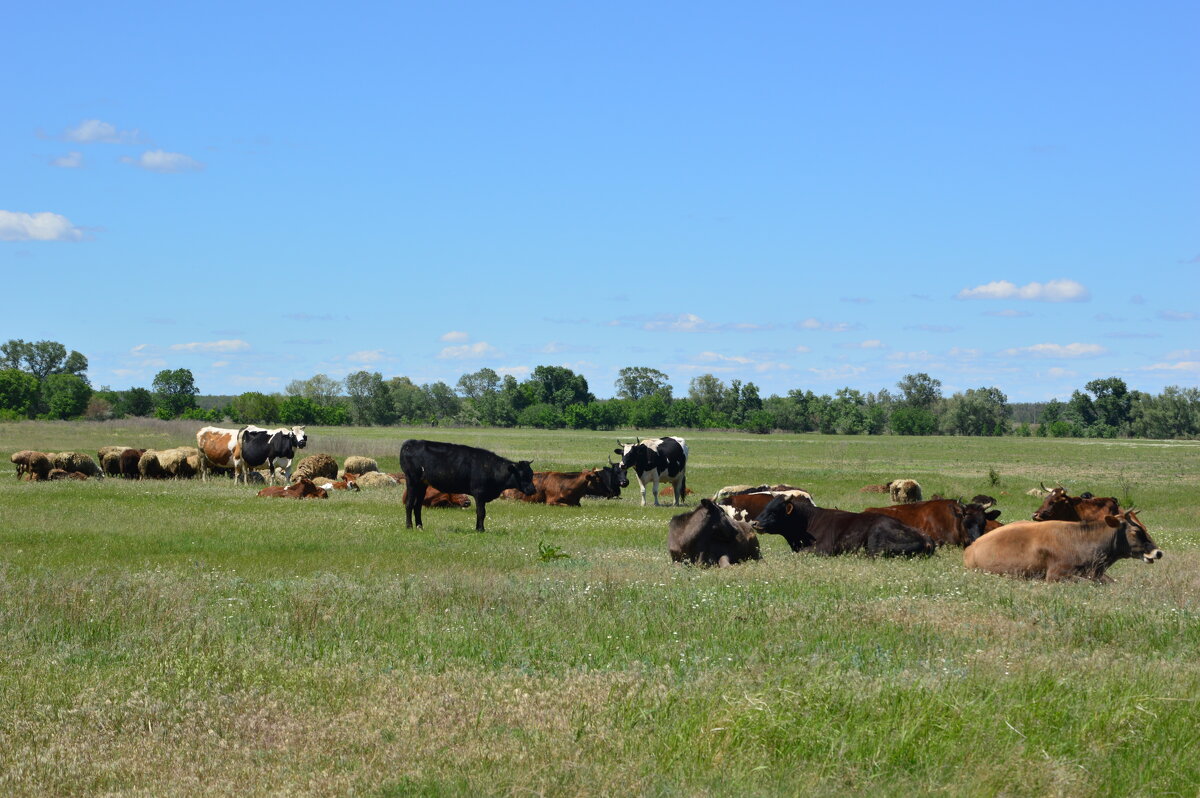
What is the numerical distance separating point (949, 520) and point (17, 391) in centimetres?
15477

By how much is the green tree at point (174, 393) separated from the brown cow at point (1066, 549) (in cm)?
15797

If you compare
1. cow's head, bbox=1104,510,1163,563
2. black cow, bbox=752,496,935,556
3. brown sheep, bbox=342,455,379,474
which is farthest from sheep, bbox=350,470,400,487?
cow's head, bbox=1104,510,1163,563

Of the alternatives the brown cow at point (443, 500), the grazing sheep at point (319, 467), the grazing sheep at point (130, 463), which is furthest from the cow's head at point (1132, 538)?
the grazing sheep at point (130, 463)

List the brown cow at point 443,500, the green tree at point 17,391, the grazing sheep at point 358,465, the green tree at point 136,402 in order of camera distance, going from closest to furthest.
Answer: the brown cow at point 443,500 → the grazing sheep at point 358,465 → the green tree at point 17,391 → the green tree at point 136,402

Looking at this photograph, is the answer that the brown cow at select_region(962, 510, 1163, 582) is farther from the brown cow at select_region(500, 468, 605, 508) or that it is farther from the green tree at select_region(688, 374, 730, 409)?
the green tree at select_region(688, 374, 730, 409)

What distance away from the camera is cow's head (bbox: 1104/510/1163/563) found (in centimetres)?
1391

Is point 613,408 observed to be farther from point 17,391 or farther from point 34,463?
→ point 34,463

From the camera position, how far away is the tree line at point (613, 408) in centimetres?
15825

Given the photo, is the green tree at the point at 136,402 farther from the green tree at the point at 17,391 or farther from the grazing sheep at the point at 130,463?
the grazing sheep at the point at 130,463

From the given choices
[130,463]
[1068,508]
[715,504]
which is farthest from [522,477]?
[130,463]

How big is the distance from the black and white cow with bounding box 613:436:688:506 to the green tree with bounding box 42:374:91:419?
5503 inches

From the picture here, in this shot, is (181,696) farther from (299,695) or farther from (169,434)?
(169,434)

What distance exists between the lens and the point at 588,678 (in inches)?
320

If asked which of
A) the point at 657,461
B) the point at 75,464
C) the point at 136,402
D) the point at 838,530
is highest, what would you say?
the point at 136,402
